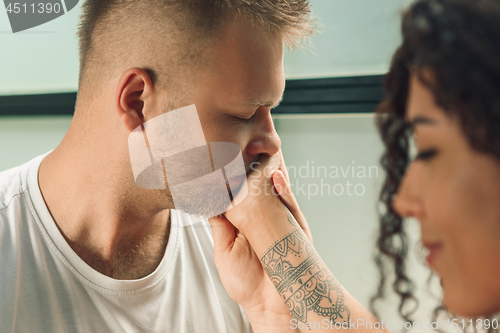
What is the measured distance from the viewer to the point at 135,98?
0.67 metres

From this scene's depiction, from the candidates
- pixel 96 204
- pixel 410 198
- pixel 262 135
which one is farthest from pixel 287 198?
pixel 410 198

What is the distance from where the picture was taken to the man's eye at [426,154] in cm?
23

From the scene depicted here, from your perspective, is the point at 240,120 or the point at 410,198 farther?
the point at 240,120

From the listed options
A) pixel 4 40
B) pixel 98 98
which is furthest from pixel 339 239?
pixel 4 40

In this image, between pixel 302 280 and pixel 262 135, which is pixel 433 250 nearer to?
pixel 302 280

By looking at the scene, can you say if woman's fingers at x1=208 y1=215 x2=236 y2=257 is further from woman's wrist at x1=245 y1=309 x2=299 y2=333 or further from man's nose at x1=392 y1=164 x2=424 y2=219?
man's nose at x1=392 y1=164 x2=424 y2=219

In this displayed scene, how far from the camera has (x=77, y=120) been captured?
0.72m

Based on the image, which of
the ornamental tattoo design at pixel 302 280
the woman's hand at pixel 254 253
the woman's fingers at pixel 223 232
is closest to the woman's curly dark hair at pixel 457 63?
the ornamental tattoo design at pixel 302 280

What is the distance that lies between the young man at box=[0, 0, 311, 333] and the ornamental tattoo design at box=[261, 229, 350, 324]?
18 centimetres

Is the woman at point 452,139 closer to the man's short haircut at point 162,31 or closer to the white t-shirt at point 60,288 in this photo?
the man's short haircut at point 162,31

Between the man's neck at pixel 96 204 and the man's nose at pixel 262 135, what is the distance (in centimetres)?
21

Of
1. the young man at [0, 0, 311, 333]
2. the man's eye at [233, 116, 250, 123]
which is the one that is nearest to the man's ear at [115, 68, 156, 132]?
the young man at [0, 0, 311, 333]

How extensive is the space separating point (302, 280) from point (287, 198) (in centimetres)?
19

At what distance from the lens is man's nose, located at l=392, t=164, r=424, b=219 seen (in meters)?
0.24
